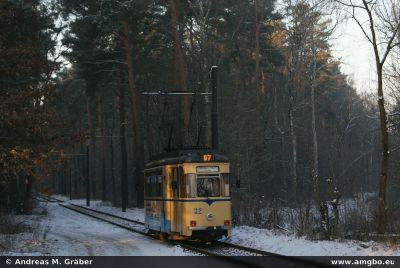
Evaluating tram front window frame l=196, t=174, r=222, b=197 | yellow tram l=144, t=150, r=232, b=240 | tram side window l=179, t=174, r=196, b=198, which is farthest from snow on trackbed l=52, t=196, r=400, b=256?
tram side window l=179, t=174, r=196, b=198

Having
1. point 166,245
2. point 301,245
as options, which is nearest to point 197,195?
point 166,245

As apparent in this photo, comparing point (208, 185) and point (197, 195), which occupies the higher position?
point (208, 185)

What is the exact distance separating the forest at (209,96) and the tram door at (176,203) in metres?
1.49

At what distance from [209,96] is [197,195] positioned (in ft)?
66.1

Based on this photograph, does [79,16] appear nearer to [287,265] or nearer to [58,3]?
[58,3]

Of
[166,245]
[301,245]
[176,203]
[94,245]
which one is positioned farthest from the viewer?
[94,245]

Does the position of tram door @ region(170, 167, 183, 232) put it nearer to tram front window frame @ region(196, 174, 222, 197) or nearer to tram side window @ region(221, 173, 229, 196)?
tram front window frame @ region(196, 174, 222, 197)

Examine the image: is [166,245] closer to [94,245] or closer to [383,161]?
[94,245]

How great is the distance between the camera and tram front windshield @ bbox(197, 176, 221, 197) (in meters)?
18.4

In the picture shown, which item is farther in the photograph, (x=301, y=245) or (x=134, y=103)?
(x=134, y=103)

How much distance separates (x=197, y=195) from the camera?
1830 cm

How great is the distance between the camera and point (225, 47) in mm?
44156

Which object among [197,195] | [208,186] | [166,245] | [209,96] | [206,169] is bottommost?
[166,245]

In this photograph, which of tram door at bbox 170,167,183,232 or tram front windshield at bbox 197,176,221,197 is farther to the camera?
tram door at bbox 170,167,183,232
